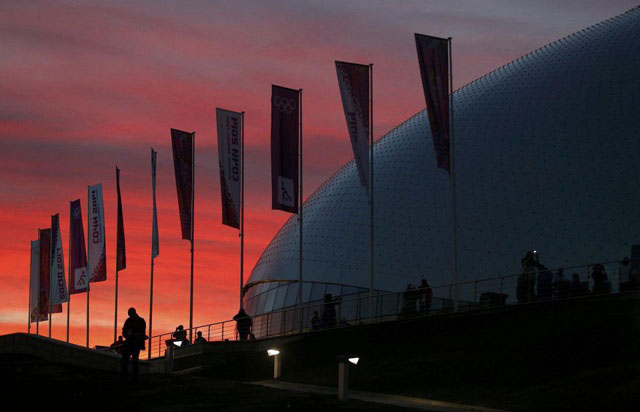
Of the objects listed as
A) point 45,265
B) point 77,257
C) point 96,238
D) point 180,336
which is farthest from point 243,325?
point 45,265

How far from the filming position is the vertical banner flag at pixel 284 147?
36.5 m

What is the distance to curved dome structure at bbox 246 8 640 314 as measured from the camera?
148 feet

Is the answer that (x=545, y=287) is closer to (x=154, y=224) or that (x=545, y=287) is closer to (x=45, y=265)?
(x=154, y=224)

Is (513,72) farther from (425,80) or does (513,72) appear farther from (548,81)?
(425,80)

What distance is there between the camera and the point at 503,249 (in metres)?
45.9

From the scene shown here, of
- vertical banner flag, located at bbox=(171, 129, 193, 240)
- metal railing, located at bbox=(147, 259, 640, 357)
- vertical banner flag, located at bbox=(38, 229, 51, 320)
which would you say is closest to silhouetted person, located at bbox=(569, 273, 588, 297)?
metal railing, located at bbox=(147, 259, 640, 357)

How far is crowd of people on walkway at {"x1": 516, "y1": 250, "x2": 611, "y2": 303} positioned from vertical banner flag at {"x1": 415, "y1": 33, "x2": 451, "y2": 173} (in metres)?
4.12

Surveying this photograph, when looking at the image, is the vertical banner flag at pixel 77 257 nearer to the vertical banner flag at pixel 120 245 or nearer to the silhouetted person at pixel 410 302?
the vertical banner flag at pixel 120 245

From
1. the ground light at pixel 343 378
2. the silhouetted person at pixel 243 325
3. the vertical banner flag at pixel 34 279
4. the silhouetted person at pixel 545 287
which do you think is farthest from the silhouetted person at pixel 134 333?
the vertical banner flag at pixel 34 279

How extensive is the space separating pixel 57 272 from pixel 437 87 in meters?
26.0

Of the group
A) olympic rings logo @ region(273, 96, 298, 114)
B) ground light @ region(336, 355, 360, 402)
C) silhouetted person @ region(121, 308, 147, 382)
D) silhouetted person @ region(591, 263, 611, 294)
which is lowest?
ground light @ region(336, 355, 360, 402)

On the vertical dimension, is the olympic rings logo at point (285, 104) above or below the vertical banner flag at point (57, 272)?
above

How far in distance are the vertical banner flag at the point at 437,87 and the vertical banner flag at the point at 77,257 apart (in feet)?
70.7

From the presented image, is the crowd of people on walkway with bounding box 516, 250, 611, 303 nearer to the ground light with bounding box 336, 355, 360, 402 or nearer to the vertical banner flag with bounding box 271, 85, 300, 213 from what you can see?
the vertical banner flag with bounding box 271, 85, 300, 213
